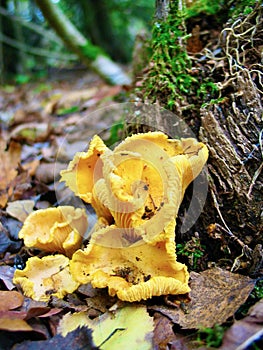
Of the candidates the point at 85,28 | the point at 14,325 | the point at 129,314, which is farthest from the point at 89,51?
the point at 85,28

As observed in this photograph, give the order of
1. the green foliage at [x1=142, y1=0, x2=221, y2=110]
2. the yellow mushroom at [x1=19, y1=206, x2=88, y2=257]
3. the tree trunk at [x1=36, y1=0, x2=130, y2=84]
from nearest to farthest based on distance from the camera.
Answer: the yellow mushroom at [x1=19, y1=206, x2=88, y2=257]
the green foliage at [x1=142, y1=0, x2=221, y2=110]
the tree trunk at [x1=36, y1=0, x2=130, y2=84]

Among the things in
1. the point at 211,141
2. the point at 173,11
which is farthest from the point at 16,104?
the point at 211,141

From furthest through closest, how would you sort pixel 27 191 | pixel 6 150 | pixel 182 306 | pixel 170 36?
pixel 6 150 → pixel 27 191 → pixel 170 36 → pixel 182 306

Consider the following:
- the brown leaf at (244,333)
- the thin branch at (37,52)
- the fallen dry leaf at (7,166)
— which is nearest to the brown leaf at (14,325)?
the brown leaf at (244,333)

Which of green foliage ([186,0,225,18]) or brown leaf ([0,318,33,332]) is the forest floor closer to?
brown leaf ([0,318,33,332])

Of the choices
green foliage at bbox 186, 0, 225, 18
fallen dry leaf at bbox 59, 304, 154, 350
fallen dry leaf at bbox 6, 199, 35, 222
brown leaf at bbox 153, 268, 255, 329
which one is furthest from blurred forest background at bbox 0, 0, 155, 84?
fallen dry leaf at bbox 59, 304, 154, 350

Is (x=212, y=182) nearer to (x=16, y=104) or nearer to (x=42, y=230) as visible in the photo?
(x=42, y=230)
